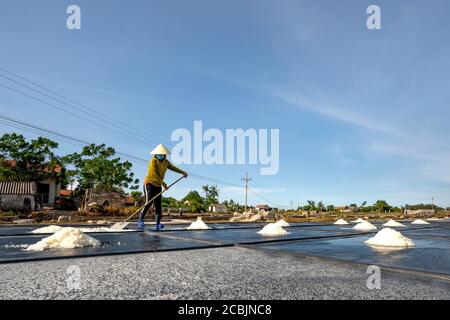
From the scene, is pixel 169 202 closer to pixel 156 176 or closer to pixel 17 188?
pixel 17 188

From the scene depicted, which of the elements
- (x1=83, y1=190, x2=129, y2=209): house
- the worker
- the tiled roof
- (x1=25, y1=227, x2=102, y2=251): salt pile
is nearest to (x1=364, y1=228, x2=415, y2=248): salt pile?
(x1=25, y1=227, x2=102, y2=251): salt pile

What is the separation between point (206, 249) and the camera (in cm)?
471

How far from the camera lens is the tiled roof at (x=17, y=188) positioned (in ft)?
102

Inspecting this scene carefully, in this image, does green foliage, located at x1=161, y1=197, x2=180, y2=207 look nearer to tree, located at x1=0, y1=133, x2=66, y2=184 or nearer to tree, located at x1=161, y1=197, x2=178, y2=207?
tree, located at x1=161, y1=197, x2=178, y2=207

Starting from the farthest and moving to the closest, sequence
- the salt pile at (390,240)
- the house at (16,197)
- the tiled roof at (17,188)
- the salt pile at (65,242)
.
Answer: the tiled roof at (17,188)
the house at (16,197)
the salt pile at (390,240)
the salt pile at (65,242)

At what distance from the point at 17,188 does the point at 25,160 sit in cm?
746

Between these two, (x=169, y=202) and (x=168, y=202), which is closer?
(x=168, y=202)

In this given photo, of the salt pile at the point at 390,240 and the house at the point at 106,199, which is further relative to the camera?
the house at the point at 106,199

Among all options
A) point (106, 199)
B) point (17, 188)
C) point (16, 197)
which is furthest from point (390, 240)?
point (17, 188)

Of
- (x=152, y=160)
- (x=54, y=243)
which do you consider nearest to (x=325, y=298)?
(x=54, y=243)

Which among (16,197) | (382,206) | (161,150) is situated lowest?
(382,206)

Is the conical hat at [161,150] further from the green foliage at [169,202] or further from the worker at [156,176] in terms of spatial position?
the green foliage at [169,202]

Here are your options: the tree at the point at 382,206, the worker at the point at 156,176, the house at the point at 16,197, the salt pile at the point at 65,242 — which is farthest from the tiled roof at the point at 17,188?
the tree at the point at 382,206

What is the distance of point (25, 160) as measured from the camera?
37.8 meters
